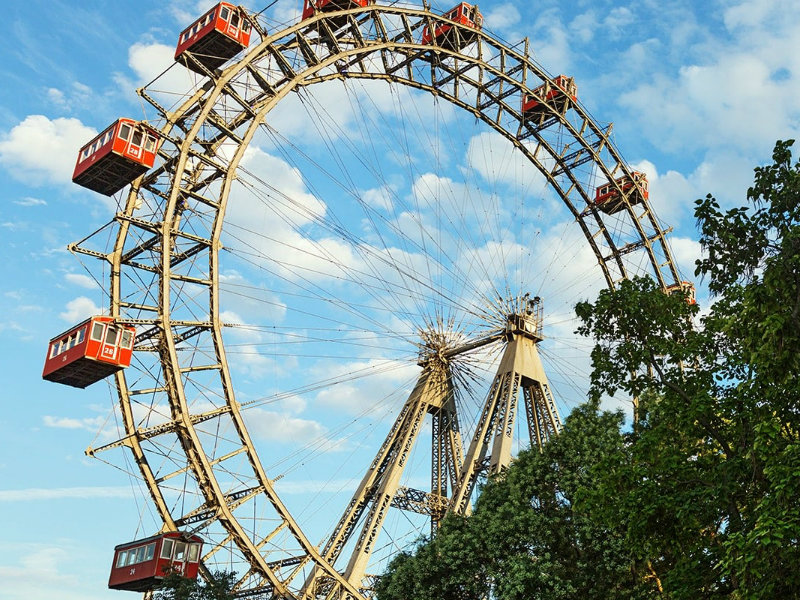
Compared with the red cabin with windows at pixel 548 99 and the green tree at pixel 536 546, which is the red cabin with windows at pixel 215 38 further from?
the green tree at pixel 536 546

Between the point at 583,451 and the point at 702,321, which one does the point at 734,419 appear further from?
the point at 583,451

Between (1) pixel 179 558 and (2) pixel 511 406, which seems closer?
(1) pixel 179 558

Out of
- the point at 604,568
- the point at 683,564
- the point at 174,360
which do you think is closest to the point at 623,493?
the point at 683,564

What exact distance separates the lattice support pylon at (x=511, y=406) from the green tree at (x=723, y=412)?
61.9ft

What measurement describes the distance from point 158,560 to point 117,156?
577 inches

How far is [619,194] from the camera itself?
47062mm

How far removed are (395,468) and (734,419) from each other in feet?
79.2

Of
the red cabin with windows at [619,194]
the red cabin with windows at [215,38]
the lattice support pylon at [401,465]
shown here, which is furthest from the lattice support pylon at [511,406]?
the red cabin with windows at [215,38]

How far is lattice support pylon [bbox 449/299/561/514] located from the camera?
38.3 meters

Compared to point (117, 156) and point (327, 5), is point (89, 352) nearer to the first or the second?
point (117, 156)

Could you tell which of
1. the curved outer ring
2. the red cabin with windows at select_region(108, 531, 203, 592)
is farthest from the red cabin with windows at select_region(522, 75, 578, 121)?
the red cabin with windows at select_region(108, 531, 203, 592)

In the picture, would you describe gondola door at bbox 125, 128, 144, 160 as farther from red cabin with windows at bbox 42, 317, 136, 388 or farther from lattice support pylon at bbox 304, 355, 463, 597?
lattice support pylon at bbox 304, 355, 463, 597

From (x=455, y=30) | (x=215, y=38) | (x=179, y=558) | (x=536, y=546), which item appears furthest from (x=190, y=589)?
(x=455, y=30)

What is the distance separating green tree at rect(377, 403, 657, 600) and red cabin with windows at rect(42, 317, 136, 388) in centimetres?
1221
